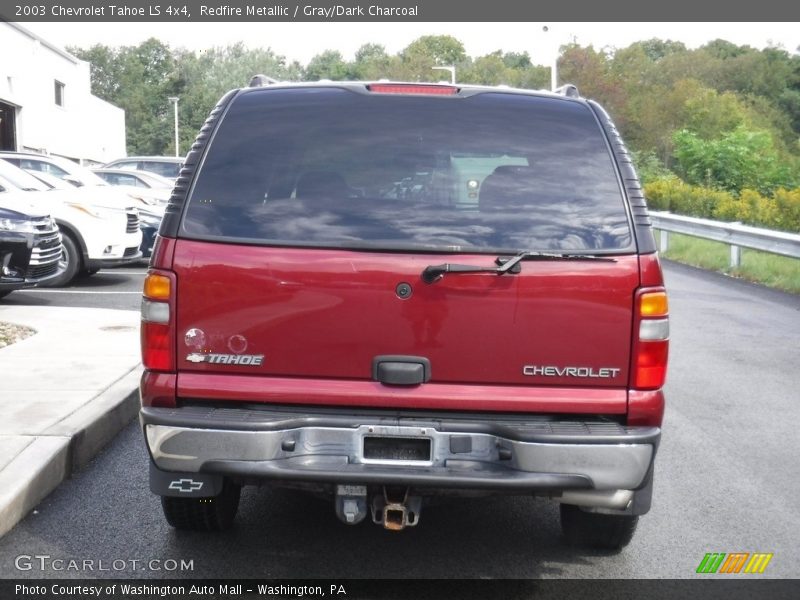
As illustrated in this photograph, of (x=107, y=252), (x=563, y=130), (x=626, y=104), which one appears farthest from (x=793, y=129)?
(x=563, y=130)

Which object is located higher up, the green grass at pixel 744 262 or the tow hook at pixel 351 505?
the tow hook at pixel 351 505

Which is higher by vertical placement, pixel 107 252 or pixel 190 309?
pixel 190 309

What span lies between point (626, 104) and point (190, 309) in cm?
5477

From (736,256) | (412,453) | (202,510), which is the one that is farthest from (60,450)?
(736,256)

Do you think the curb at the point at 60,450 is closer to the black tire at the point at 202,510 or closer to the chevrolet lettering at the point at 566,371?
the black tire at the point at 202,510

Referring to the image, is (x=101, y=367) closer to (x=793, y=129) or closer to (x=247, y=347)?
(x=247, y=347)

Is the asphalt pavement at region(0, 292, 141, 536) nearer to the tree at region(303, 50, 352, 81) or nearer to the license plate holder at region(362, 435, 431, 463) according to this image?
the license plate holder at region(362, 435, 431, 463)

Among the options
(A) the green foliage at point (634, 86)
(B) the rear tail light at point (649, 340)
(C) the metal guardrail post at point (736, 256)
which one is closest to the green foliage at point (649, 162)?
(A) the green foliage at point (634, 86)

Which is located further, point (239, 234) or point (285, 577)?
point (285, 577)

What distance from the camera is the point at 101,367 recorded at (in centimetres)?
775

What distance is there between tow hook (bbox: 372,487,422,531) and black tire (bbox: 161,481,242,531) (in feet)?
2.63

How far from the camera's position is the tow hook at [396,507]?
12.4ft

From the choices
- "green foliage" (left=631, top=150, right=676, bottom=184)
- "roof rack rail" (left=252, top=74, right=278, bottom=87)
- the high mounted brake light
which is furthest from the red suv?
"green foliage" (left=631, top=150, right=676, bottom=184)

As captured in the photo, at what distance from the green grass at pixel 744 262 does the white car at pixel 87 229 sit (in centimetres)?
946
